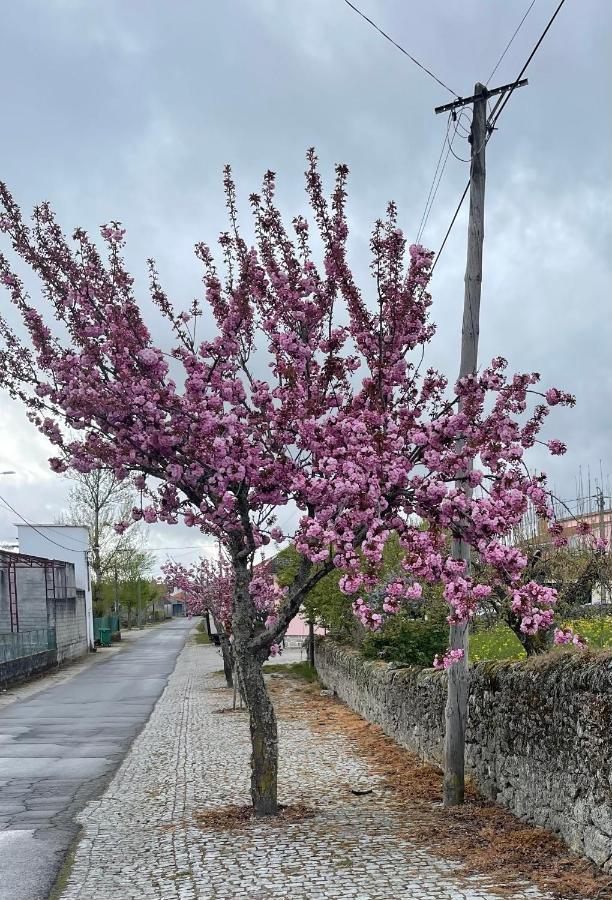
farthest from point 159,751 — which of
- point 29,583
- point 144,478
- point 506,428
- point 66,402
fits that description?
point 29,583

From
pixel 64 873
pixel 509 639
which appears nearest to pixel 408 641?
pixel 509 639

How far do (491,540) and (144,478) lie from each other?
3643mm

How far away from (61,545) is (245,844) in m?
52.2

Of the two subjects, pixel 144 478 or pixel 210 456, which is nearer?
pixel 210 456

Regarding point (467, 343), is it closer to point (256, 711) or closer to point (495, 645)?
point (256, 711)

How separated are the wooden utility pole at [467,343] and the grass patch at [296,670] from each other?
19.1 m

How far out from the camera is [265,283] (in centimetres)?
1030

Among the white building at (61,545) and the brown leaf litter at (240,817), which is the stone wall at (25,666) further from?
the brown leaf litter at (240,817)

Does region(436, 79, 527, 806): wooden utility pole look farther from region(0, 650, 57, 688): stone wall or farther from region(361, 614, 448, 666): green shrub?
region(0, 650, 57, 688): stone wall

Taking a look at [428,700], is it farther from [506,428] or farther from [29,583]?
[29,583]

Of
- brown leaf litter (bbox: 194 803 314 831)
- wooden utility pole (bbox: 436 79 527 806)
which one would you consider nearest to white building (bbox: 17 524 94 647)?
brown leaf litter (bbox: 194 803 314 831)

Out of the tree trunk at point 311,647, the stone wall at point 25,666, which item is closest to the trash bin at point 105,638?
the stone wall at point 25,666

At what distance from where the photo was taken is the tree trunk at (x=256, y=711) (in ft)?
31.3

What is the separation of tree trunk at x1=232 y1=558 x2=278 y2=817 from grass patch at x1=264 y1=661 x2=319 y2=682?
1905cm
